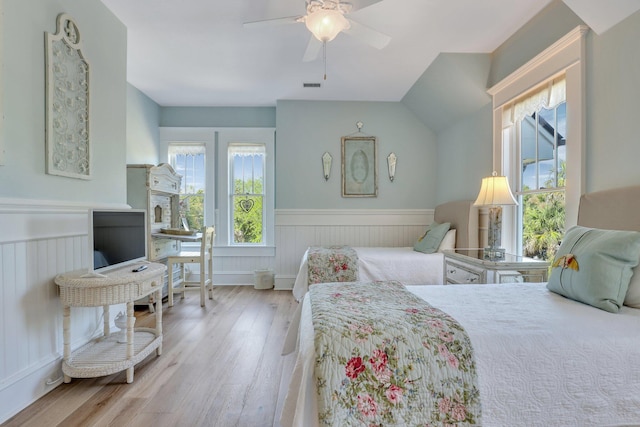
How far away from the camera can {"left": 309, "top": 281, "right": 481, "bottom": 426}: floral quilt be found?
1037 millimetres

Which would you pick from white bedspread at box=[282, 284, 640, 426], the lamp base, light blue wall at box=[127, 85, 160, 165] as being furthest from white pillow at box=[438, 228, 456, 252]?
light blue wall at box=[127, 85, 160, 165]

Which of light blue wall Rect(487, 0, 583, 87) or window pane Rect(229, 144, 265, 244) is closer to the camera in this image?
light blue wall Rect(487, 0, 583, 87)

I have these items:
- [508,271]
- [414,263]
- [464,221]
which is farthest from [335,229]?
[508,271]

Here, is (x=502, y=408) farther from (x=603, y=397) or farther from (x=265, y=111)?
(x=265, y=111)

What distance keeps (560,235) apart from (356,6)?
235 cm

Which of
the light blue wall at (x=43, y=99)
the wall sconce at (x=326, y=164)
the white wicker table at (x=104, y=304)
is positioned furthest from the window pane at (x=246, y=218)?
the white wicker table at (x=104, y=304)

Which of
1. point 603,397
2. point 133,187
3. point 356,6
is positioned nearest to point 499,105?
point 356,6

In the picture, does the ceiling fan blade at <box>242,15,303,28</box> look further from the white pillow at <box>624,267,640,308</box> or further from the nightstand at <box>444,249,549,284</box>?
the white pillow at <box>624,267,640,308</box>

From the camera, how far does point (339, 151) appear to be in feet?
15.0

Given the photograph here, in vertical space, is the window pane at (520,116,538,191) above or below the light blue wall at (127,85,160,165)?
below

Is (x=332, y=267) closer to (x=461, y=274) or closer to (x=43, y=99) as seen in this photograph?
(x=461, y=274)

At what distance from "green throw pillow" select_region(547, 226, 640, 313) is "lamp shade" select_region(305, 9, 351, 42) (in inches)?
72.8

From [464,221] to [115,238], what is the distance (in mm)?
3255

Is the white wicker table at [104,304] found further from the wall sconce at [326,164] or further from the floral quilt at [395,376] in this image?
the wall sconce at [326,164]
